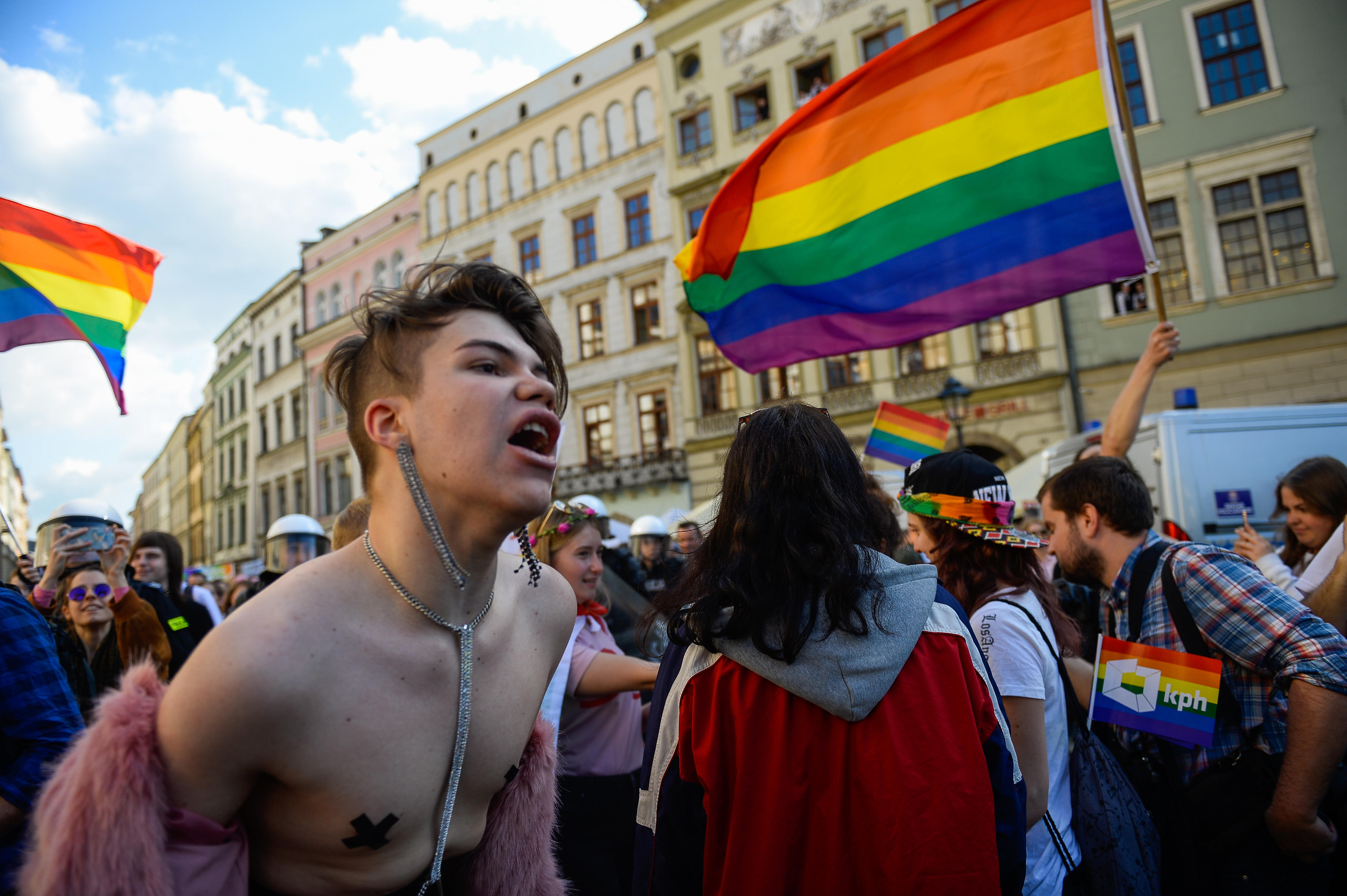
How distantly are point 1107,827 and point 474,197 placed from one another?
29.1 meters

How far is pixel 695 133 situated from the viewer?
22.4 meters

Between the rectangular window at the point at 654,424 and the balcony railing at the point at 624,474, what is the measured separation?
0.95 ft

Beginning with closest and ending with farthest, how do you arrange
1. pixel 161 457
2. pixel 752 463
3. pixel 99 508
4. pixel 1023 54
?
1. pixel 752 463
2. pixel 99 508
3. pixel 1023 54
4. pixel 161 457

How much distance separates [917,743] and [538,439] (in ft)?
3.26

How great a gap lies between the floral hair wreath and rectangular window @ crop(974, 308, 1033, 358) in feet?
51.5

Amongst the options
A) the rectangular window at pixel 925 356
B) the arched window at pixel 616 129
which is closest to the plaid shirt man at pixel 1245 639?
the rectangular window at pixel 925 356

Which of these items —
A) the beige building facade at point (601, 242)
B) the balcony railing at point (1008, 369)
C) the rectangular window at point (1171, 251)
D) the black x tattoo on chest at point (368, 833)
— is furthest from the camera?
the beige building facade at point (601, 242)

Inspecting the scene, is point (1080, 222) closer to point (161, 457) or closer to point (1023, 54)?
point (1023, 54)

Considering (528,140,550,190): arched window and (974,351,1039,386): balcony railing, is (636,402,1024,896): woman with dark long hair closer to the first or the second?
(974,351,1039,386): balcony railing

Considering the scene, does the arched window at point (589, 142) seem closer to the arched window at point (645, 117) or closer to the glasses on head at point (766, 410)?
the arched window at point (645, 117)

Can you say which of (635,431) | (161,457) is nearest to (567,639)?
(635,431)

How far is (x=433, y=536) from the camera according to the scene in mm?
1418

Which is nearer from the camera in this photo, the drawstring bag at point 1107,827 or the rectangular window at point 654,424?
the drawstring bag at point 1107,827

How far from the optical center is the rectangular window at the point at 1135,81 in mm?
15883
